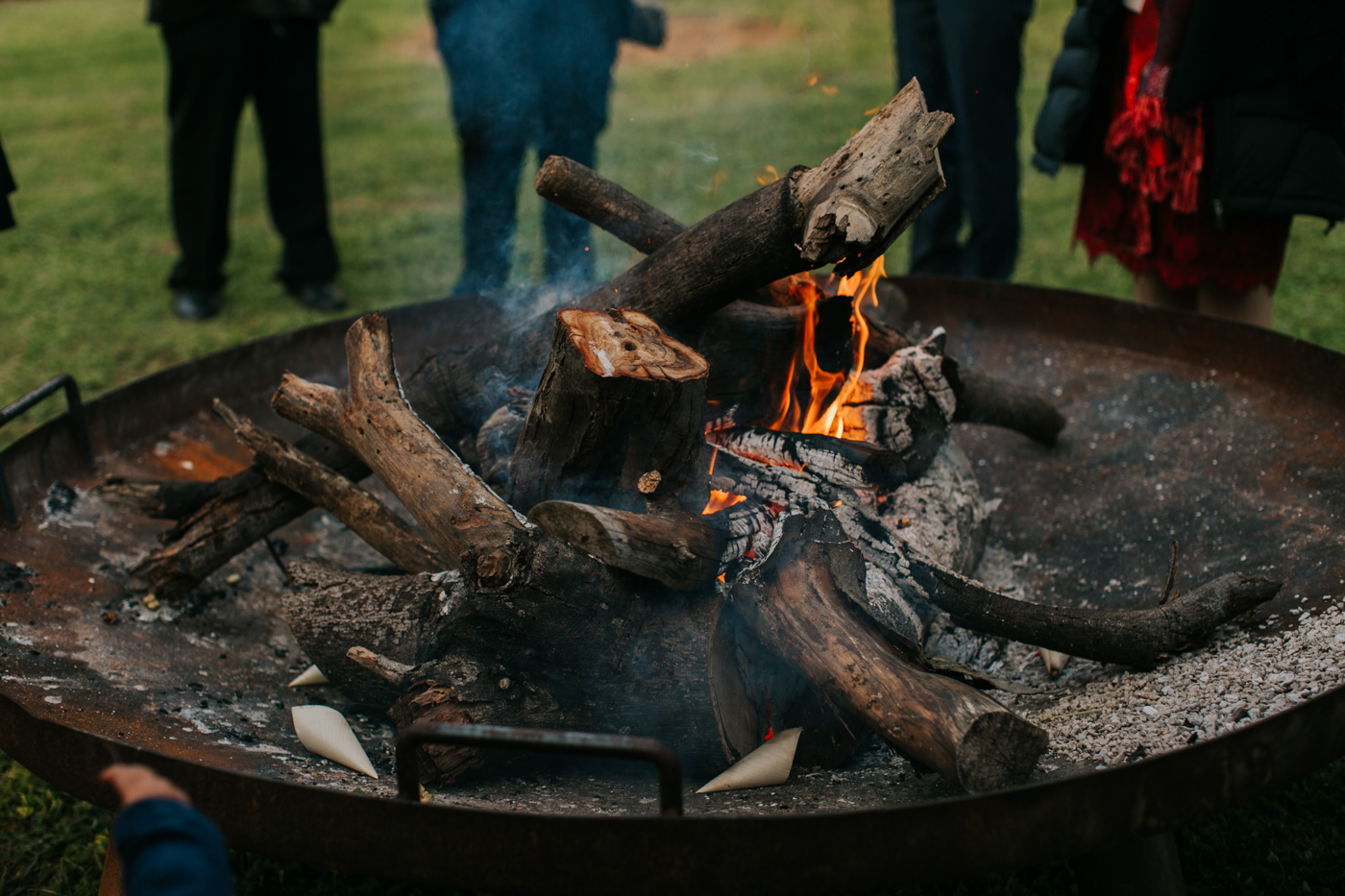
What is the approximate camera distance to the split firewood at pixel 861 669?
1400mm

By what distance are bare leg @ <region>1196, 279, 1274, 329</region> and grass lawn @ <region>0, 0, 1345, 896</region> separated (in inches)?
48.6

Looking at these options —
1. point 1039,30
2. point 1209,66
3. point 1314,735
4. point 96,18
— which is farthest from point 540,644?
point 96,18

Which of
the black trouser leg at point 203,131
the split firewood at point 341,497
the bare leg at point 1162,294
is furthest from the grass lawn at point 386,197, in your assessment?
the bare leg at point 1162,294

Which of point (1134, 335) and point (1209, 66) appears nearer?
point (1209, 66)

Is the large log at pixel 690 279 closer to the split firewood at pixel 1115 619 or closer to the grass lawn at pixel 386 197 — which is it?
the grass lawn at pixel 386 197

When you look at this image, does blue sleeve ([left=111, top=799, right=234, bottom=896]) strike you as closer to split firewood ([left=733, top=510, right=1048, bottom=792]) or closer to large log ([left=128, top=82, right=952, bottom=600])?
split firewood ([left=733, top=510, right=1048, bottom=792])

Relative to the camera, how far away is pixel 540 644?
1.62 m

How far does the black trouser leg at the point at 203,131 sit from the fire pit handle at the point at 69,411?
93.6 inches

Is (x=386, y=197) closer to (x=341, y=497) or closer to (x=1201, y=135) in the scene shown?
(x=341, y=497)

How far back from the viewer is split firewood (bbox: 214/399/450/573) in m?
1.92

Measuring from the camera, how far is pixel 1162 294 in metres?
3.04

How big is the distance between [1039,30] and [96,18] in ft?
31.9

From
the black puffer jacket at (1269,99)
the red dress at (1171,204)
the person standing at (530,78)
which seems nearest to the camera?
the black puffer jacket at (1269,99)

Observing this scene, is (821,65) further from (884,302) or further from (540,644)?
(540,644)
